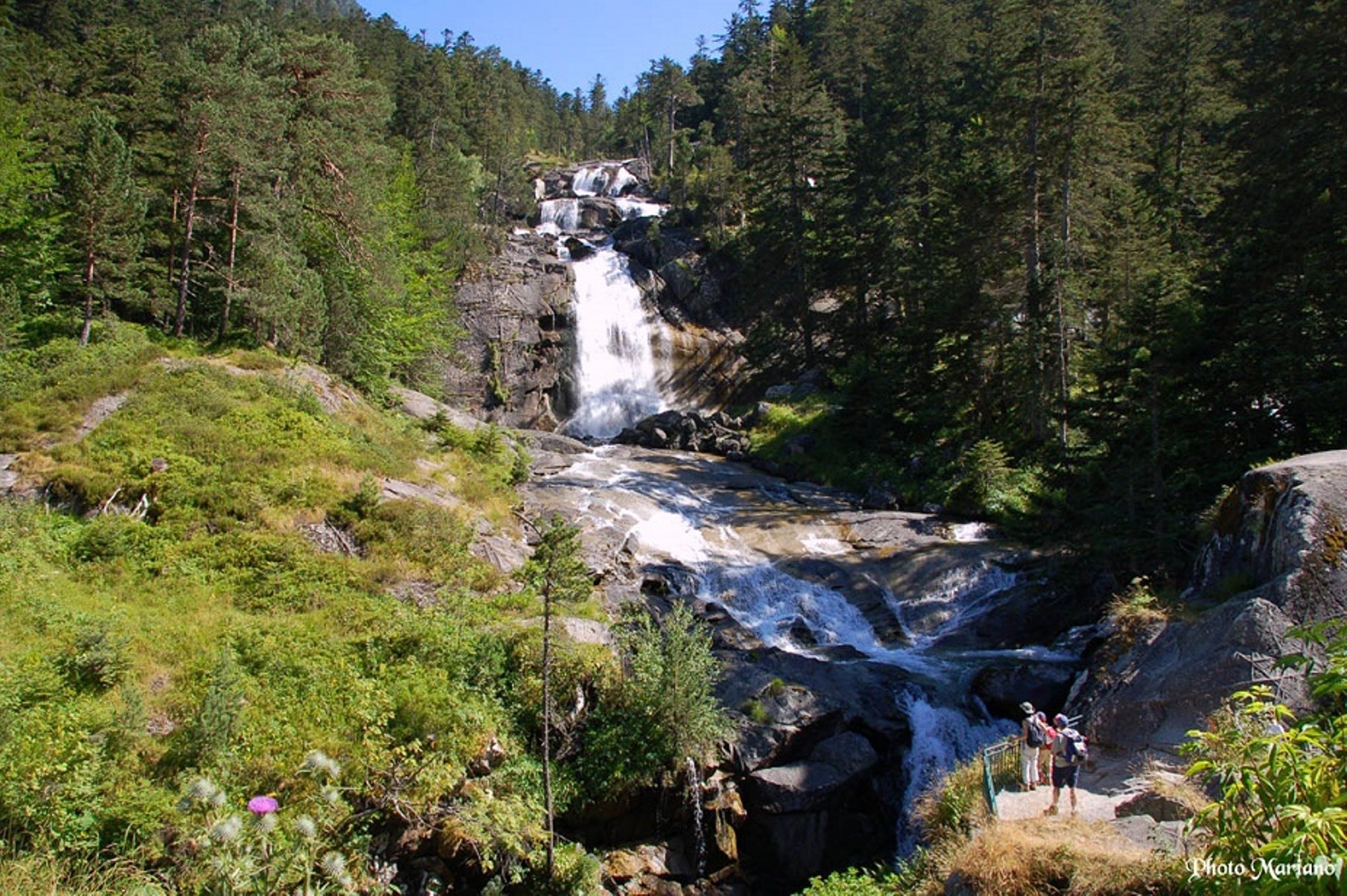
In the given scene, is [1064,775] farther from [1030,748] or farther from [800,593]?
[800,593]

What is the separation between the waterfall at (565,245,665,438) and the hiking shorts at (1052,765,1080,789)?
33.7 m

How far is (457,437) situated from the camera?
2523 centimetres

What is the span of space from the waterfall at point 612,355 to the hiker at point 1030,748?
1285 inches

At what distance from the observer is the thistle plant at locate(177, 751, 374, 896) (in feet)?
21.5

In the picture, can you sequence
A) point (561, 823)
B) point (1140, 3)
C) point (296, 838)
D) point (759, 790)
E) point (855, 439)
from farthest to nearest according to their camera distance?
point (1140, 3) → point (855, 439) → point (759, 790) → point (561, 823) → point (296, 838)

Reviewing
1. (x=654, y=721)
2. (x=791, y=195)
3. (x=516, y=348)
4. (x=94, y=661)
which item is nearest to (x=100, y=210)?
(x=94, y=661)

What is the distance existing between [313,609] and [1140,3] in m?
73.5

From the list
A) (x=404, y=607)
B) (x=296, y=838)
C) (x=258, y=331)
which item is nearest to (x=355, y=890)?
(x=296, y=838)

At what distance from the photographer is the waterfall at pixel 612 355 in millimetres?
42969

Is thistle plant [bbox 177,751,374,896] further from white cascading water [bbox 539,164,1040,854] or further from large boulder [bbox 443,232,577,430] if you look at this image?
large boulder [bbox 443,232,577,430]

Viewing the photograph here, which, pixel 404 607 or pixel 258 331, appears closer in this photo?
pixel 404 607

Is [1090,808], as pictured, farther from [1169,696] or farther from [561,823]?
[561,823]

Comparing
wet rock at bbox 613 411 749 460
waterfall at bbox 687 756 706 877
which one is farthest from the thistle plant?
wet rock at bbox 613 411 749 460

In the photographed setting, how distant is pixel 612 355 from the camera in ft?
148
